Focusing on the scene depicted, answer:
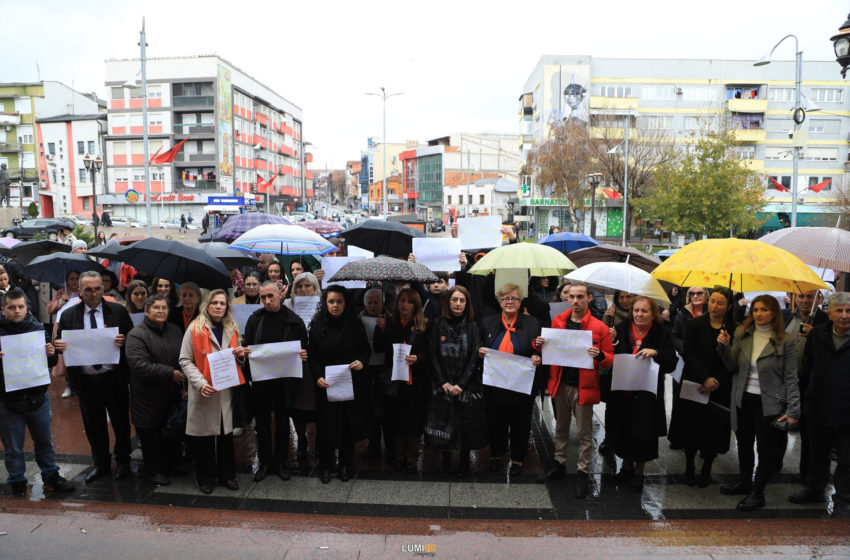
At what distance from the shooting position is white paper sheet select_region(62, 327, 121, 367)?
5859 millimetres

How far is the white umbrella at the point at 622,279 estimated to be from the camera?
20.2ft

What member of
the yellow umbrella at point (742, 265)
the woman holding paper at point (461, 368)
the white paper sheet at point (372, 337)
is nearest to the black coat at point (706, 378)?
the yellow umbrella at point (742, 265)

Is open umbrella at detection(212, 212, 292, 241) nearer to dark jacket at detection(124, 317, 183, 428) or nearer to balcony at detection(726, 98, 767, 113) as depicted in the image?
dark jacket at detection(124, 317, 183, 428)

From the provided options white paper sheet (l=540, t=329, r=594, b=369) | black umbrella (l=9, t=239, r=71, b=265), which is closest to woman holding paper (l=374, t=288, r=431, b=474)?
white paper sheet (l=540, t=329, r=594, b=369)

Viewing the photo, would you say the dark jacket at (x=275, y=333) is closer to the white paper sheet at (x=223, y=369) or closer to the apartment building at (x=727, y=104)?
the white paper sheet at (x=223, y=369)

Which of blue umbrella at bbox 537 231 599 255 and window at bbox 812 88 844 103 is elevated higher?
window at bbox 812 88 844 103

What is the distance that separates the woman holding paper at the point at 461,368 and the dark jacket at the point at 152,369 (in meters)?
2.59

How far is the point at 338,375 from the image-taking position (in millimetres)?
6070

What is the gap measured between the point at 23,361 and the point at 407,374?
355 cm

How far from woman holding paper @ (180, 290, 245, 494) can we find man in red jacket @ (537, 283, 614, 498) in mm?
3108

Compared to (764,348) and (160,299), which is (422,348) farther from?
(764,348)

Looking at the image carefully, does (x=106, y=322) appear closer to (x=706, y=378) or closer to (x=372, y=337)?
(x=372, y=337)

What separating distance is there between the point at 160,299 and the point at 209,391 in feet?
3.49

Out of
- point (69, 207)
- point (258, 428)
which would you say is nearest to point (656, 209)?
point (258, 428)
